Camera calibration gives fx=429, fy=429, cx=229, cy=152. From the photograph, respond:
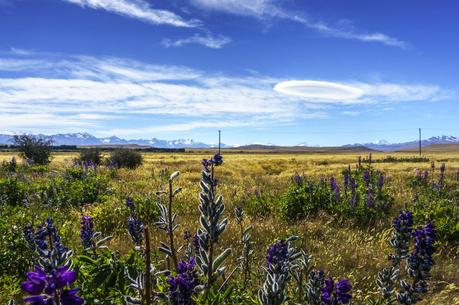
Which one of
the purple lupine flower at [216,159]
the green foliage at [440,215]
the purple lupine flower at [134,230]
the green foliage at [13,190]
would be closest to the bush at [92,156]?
the green foliage at [13,190]

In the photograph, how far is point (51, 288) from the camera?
1.44 m

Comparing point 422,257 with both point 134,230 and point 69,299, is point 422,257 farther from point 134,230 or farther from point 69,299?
point 69,299

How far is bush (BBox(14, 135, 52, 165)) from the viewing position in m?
36.0

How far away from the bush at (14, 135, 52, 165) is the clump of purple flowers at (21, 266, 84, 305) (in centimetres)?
3715

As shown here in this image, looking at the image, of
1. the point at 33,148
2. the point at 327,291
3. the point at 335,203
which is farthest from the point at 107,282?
the point at 33,148

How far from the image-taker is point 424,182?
17016 mm

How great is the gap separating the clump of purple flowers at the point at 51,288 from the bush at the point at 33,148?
37.2 metres

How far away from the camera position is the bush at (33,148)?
36031 mm

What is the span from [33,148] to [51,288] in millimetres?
38376

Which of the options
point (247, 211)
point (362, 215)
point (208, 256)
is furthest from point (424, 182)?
point (208, 256)

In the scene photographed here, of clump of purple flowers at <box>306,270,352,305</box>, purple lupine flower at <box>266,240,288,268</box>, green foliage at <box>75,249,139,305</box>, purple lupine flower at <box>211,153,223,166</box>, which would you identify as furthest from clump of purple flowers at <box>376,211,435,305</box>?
green foliage at <box>75,249,139,305</box>

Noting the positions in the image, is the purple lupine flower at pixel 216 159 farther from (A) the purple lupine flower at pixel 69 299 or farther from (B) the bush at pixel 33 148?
(B) the bush at pixel 33 148

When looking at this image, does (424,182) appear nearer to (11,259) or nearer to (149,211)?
(149,211)

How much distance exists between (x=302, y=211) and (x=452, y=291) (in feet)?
17.7
